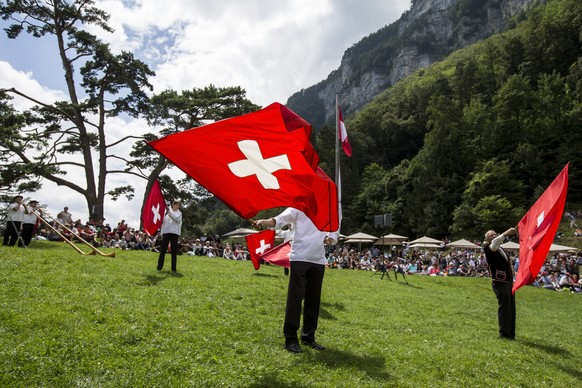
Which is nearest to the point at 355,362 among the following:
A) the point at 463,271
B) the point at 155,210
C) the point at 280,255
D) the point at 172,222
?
the point at 280,255

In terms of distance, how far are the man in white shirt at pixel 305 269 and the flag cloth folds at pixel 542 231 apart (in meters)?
5.02

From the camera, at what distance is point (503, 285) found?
9.80 meters

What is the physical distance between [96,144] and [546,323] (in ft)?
117

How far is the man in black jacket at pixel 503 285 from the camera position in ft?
31.6

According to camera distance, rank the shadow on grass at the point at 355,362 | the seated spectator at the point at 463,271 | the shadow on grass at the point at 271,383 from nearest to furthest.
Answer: the shadow on grass at the point at 271,383
the shadow on grass at the point at 355,362
the seated spectator at the point at 463,271

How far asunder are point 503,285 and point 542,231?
1.62 metres

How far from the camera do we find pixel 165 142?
623 cm

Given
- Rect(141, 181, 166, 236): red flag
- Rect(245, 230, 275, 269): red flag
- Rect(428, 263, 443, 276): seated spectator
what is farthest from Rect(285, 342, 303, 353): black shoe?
Rect(428, 263, 443, 276): seated spectator

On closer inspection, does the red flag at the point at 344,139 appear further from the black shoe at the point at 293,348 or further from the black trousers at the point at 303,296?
the black shoe at the point at 293,348

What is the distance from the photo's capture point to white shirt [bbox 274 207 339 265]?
6.78m

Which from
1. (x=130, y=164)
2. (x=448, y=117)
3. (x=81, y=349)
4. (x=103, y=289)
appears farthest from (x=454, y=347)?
(x=448, y=117)

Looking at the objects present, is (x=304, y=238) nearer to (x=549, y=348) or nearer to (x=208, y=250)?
(x=549, y=348)

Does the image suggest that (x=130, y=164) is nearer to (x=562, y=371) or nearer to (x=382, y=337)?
(x=382, y=337)

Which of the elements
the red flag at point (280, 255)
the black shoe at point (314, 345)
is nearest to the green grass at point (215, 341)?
the black shoe at point (314, 345)
